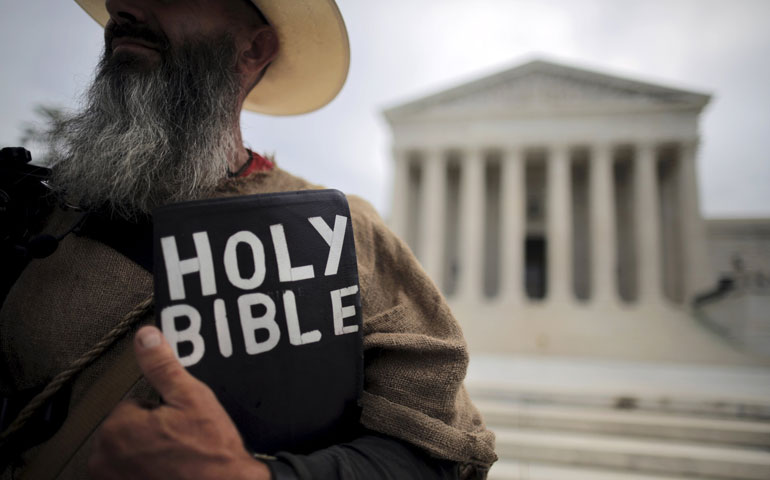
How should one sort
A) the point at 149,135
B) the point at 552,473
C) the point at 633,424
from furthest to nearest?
the point at 633,424 → the point at 552,473 → the point at 149,135

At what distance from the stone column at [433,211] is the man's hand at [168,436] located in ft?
74.7

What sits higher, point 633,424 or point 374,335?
point 374,335

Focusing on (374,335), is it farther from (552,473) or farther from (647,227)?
(647,227)

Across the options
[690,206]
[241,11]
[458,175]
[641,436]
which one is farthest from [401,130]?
[241,11]

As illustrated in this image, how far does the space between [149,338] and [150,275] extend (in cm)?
45

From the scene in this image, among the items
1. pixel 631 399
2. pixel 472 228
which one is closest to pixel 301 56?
pixel 631 399

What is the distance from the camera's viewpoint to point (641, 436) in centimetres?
505

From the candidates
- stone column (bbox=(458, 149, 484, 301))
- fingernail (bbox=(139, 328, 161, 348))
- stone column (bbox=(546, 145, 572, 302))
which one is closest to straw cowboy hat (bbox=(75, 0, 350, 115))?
fingernail (bbox=(139, 328, 161, 348))

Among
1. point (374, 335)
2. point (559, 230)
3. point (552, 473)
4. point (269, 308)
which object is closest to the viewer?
point (269, 308)

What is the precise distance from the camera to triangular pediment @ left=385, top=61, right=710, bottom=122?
911 inches

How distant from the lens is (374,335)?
1.21 metres

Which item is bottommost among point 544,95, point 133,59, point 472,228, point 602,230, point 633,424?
point 633,424

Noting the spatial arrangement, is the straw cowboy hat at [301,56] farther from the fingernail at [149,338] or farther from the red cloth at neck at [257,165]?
the fingernail at [149,338]

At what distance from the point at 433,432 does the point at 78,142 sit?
1.46 meters
